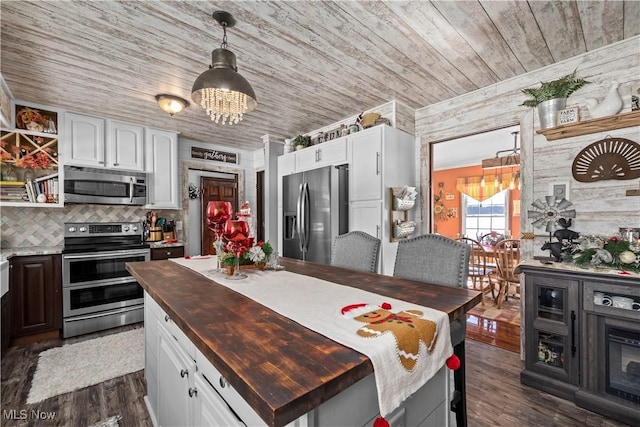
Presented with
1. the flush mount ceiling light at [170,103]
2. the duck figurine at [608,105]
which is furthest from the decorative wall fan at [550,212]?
the flush mount ceiling light at [170,103]

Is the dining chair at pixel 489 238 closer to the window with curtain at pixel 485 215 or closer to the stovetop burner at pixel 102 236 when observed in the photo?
the window with curtain at pixel 485 215

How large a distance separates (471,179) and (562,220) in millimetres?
4920

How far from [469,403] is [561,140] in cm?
218

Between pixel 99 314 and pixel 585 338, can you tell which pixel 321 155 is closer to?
pixel 585 338

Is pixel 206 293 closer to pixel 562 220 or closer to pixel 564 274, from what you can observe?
pixel 564 274

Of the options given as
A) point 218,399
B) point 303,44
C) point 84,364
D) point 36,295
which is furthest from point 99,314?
point 303,44

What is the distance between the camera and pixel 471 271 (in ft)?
14.8

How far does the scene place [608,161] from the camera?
→ 7.06 ft

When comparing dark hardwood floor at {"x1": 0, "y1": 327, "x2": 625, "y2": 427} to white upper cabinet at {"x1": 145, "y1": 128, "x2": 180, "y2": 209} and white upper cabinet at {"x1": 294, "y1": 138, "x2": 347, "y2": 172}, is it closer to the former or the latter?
white upper cabinet at {"x1": 145, "y1": 128, "x2": 180, "y2": 209}

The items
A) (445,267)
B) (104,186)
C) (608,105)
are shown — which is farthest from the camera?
(104,186)

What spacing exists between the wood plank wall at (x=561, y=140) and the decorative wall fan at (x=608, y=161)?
4cm

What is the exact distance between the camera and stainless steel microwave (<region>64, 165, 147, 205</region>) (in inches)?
132

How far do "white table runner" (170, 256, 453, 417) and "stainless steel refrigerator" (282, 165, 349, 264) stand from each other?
1905 mm

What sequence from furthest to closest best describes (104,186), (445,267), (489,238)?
(489,238), (104,186), (445,267)
